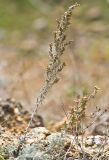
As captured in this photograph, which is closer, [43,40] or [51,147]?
[51,147]

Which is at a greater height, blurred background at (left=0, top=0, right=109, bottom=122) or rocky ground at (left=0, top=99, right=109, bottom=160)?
blurred background at (left=0, top=0, right=109, bottom=122)

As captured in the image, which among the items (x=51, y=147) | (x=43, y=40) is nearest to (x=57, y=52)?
(x=51, y=147)

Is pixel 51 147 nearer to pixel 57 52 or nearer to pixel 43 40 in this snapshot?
pixel 57 52

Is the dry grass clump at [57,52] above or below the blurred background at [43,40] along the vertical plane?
below

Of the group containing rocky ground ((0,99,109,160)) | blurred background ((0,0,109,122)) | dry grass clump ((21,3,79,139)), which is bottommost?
rocky ground ((0,99,109,160))

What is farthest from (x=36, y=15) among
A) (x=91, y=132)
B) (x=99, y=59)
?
(x=91, y=132)

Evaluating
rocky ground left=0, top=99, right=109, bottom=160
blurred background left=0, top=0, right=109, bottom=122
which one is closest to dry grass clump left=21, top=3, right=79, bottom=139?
rocky ground left=0, top=99, right=109, bottom=160

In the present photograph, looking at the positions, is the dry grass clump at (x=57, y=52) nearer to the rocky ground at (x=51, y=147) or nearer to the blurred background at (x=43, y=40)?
the rocky ground at (x=51, y=147)

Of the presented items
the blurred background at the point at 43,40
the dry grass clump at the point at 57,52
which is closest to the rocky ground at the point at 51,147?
the dry grass clump at the point at 57,52

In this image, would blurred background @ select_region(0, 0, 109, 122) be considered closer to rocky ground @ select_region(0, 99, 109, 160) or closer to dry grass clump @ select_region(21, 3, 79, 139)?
rocky ground @ select_region(0, 99, 109, 160)

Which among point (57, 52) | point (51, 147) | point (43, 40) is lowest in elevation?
point (51, 147)

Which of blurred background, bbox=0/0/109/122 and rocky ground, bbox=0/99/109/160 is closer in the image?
rocky ground, bbox=0/99/109/160
